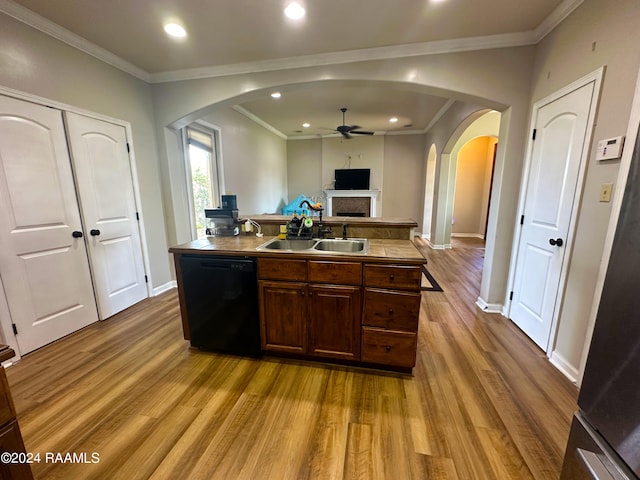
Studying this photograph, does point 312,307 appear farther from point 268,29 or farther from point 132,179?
point 132,179

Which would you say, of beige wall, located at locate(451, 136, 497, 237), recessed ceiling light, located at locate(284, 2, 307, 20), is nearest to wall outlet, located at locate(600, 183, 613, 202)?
recessed ceiling light, located at locate(284, 2, 307, 20)

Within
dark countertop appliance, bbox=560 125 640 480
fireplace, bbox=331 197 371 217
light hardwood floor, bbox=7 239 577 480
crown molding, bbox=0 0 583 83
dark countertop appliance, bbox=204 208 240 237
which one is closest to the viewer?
dark countertop appliance, bbox=560 125 640 480

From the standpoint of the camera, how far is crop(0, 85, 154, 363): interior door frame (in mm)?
1978

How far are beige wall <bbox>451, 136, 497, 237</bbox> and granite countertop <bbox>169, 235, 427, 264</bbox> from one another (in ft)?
19.9

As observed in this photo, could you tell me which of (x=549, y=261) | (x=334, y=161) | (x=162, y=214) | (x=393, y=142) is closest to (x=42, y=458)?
(x=162, y=214)

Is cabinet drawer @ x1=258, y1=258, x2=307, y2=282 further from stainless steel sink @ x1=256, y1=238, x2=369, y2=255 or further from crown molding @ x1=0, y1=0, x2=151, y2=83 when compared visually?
crown molding @ x1=0, y1=0, x2=151, y2=83

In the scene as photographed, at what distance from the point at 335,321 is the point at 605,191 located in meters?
1.96

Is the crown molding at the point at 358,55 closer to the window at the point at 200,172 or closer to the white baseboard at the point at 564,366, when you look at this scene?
the window at the point at 200,172

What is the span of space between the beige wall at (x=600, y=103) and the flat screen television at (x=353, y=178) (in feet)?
16.8

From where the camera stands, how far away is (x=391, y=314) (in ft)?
5.83

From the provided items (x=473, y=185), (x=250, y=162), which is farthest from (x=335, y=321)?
(x=473, y=185)

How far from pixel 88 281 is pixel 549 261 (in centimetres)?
429

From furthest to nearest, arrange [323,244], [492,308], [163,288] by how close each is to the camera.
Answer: [163,288]
[492,308]
[323,244]

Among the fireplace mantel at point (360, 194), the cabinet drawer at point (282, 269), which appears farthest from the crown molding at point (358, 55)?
the fireplace mantel at point (360, 194)
